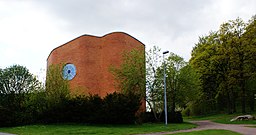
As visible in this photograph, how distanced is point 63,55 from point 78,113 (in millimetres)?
12848

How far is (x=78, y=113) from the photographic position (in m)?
30.2

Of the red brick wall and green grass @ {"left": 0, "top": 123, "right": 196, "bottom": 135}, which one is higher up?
the red brick wall

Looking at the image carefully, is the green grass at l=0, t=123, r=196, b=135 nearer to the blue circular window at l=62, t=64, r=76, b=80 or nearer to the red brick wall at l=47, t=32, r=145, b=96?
the red brick wall at l=47, t=32, r=145, b=96

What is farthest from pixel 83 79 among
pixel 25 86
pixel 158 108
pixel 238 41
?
pixel 238 41

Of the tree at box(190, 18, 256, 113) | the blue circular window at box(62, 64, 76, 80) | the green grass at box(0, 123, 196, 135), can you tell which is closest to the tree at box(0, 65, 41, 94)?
the blue circular window at box(62, 64, 76, 80)

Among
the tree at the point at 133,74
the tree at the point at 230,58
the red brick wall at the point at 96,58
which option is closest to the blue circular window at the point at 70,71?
the red brick wall at the point at 96,58

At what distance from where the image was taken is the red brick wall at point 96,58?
123 ft

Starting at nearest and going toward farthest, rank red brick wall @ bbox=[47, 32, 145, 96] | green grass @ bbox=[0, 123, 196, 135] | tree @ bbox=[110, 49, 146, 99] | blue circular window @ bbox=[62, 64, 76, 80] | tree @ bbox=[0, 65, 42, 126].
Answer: green grass @ bbox=[0, 123, 196, 135] → tree @ bbox=[0, 65, 42, 126] → tree @ bbox=[110, 49, 146, 99] → red brick wall @ bbox=[47, 32, 145, 96] → blue circular window @ bbox=[62, 64, 76, 80]

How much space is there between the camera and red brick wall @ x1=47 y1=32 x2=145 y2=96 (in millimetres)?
37406

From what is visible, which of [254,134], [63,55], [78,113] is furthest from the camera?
[63,55]

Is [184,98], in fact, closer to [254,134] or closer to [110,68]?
[110,68]

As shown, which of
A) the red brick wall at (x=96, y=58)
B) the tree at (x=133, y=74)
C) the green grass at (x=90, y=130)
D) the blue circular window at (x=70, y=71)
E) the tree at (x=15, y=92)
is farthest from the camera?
the blue circular window at (x=70, y=71)

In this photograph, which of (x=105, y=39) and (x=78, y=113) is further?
(x=105, y=39)

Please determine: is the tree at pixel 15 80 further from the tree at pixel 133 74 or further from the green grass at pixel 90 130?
the green grass at pixel 90 130
